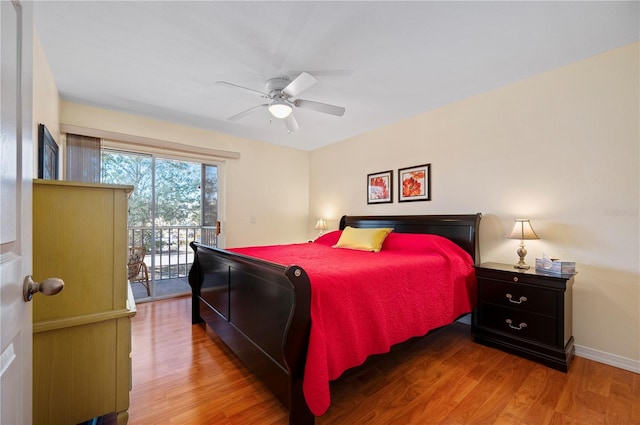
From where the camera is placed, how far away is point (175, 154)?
402 centimetres

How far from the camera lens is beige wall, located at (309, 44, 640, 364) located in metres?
2.18

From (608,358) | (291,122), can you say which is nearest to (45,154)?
(291,122)

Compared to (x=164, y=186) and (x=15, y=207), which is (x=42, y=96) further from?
(x=15, y=207)

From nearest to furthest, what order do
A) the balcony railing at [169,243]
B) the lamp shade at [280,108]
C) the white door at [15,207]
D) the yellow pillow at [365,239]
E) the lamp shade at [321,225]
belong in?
the white door at [15,207] → the lamp shade at [280,108] → the yellow pillow at [365,239] → the balcony railing at [169,243] → the lamp shade at [321,225]

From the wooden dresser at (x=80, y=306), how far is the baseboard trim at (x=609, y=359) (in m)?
3.36

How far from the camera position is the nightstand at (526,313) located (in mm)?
2145

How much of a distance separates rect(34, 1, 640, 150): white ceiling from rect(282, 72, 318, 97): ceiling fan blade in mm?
227

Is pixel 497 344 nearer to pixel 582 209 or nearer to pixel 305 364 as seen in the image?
pixel 582 209

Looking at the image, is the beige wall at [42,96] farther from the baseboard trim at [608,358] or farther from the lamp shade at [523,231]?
the baseboard trim at [608,358]

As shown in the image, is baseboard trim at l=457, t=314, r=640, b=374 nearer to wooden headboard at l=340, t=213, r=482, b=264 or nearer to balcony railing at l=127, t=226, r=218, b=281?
wooden headboard at l=340, t=213, r=482, b=264

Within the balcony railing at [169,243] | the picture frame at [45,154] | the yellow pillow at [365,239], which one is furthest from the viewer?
the balcony railing at [169,243]

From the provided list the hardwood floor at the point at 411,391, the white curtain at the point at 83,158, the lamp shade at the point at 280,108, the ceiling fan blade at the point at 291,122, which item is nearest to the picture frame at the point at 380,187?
the ceiling fan blade at the point at 291,122

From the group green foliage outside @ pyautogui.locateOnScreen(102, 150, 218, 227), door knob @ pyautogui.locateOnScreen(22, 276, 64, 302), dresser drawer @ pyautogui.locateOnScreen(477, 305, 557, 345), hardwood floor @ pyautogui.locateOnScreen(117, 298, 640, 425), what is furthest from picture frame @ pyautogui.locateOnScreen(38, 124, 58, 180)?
dresser drawer @ pyautogui.locateOnScreen(477, 305, 557, 345)

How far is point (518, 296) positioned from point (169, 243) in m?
4.68
